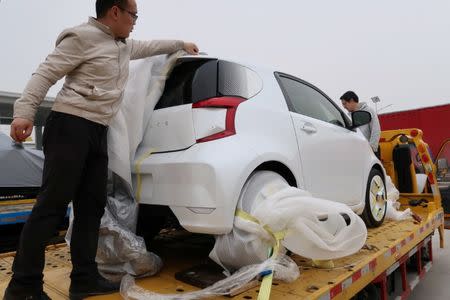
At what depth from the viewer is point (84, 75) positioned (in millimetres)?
2010

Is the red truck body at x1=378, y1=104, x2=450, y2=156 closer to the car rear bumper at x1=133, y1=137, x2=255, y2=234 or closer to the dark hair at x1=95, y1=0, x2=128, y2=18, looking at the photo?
the car rear bumper at x1=133, y1=137, x2=255, y2=234

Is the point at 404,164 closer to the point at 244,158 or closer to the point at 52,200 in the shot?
the point at 244,158

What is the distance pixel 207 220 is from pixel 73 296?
0.78 metres

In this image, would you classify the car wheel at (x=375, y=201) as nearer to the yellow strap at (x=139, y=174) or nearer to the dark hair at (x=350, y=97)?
the dark hair at (x=350, y=97)

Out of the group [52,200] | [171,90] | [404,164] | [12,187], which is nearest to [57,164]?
[52,200]

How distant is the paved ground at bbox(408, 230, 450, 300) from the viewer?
3838mm

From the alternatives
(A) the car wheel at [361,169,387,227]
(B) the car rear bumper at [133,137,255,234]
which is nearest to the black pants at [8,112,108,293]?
(B) the car rear bumper at [133,137,255,234]

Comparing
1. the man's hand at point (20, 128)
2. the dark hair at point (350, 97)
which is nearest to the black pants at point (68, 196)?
the man's hand at point (20, 128)

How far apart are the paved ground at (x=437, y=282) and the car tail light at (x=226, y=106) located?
291 centimetres

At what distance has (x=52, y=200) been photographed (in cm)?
187

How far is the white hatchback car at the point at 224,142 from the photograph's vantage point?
80.0 inches

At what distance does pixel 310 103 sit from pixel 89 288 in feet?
6.94

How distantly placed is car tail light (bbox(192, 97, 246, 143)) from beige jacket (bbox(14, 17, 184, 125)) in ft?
1.58

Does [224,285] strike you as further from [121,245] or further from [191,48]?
[191,48]
